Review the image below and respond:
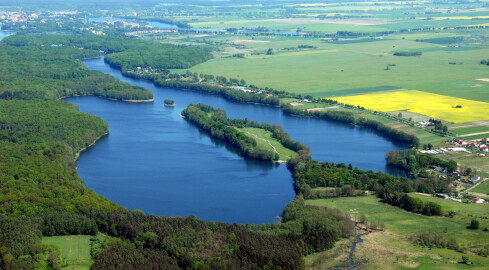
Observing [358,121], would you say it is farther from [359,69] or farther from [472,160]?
[359,69]

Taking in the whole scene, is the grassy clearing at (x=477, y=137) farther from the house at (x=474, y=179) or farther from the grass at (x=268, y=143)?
the grass at (x=268, y=143)

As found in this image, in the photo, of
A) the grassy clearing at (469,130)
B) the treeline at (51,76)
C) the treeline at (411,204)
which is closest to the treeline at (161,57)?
the treeline at (51,76)

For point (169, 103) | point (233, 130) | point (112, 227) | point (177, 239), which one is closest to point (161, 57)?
point (169, 103)

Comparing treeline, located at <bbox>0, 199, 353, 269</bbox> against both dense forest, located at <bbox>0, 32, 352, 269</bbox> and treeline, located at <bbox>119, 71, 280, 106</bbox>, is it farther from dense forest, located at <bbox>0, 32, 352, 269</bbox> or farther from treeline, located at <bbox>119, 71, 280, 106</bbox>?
treeline, located at <bbox>119, 71, 280, 106</bbox>

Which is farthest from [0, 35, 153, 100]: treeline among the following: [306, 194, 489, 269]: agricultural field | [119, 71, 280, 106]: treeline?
[306, 194, 489, 269]: agricultural field

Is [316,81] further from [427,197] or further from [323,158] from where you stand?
[427,197]

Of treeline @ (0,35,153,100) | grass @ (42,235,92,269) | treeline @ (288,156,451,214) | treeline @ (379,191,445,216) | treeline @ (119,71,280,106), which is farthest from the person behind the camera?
treeline @ (0,35,153,100)
